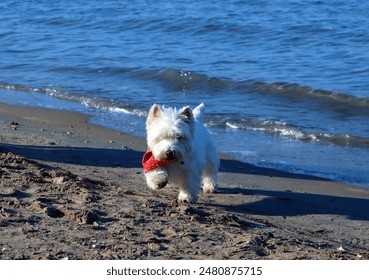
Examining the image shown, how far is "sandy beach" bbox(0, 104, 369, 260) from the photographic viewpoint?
20.8ft

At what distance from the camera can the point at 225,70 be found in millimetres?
17688

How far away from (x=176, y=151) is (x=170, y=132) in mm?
194

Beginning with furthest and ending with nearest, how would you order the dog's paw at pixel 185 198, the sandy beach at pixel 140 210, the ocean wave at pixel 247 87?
the ocean wave at pixel 247 87
the dog's paw at pixel 185 198
the sandy beach at pixel 140 210

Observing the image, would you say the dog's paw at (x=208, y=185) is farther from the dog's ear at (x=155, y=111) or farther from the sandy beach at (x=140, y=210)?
the dog's ear at (x=155, y=111)

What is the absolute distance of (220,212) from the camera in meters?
8.27

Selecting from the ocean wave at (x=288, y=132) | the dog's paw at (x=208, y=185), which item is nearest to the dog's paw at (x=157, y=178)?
the dog's paw at (x=208, y=185)

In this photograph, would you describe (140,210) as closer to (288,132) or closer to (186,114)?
(186,114)

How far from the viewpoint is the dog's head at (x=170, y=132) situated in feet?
26.0

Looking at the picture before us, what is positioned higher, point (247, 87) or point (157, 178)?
point (157, 178)

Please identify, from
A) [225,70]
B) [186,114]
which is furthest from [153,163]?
[225,70]

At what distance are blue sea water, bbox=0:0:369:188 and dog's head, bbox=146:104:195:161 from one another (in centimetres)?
308

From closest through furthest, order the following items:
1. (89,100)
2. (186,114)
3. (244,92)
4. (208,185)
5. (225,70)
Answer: (186,114), (208,185), (89,100), (244,92), (225,70)

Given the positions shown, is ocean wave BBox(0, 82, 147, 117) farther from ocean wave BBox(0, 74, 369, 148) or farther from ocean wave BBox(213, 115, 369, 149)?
ocean wave BBox(213, 115, 369, 149)
